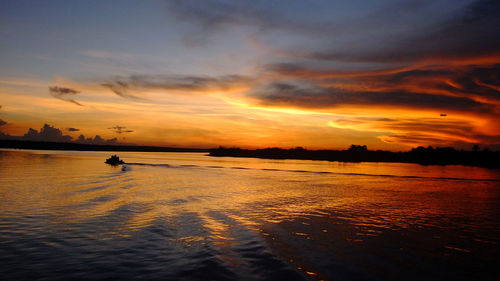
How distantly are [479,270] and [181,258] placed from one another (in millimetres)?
11595

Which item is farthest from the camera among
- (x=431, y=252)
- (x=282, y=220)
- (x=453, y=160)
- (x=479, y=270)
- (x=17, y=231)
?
(x=453, y=160)

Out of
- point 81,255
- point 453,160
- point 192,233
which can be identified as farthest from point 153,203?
point 453,160

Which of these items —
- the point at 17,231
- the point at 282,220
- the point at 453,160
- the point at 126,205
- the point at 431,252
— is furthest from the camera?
the point at 453,160

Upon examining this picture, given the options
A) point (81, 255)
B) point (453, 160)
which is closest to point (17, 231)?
point (81, 255)

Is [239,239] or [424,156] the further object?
[424,156]

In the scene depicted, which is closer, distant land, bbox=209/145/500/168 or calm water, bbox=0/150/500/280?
calm water, bbox=0/150/500/280

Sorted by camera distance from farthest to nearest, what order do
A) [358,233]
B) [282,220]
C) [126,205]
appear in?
[126,205], [282,220], [358,233]

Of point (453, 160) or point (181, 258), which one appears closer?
point (181, 258)

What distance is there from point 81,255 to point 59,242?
2.57 meters

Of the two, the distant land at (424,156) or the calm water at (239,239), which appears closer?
the calm water at (239,239)

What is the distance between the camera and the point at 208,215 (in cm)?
2142

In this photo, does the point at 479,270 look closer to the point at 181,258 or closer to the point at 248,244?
the point at 248,244

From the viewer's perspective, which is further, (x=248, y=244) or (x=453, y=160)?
(x=453, y=160)

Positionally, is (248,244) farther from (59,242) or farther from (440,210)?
(440,210)
